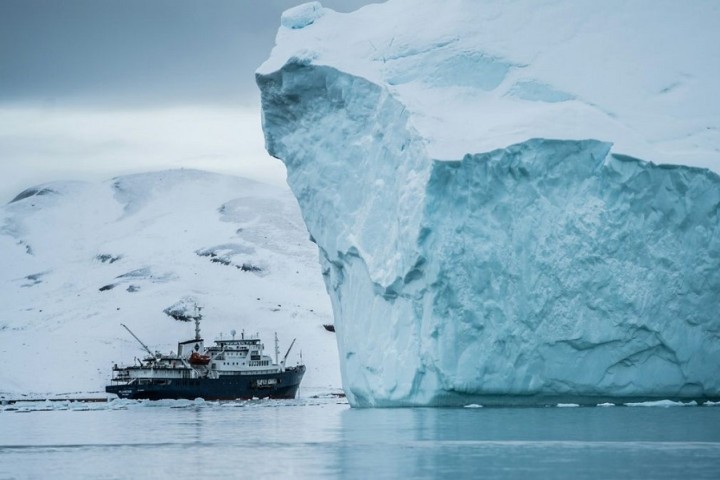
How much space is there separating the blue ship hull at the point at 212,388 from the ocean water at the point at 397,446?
2032 cm

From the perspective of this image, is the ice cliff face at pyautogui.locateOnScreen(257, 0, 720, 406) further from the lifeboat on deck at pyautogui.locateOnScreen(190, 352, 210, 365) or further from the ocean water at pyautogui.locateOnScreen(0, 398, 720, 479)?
the lifeboat on deck at pyautogui.locateOnScreen(190, 352, 210, 365)

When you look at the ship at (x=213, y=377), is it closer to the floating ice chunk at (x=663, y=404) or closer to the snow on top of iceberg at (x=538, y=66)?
the snow on top of iceberg at (x=538, y=66)

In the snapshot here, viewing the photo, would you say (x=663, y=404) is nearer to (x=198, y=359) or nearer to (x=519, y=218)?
(x=519, y=218)

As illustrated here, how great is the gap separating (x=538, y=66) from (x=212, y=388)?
24777 mm

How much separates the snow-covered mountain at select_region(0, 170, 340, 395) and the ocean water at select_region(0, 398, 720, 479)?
30.8 m

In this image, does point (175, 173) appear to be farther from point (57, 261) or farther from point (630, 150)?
point (630, 150)

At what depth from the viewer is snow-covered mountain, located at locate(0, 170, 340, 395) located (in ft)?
194

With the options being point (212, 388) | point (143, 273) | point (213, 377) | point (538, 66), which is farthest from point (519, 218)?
point (143, 273)

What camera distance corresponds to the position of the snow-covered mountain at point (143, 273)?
2323 inches

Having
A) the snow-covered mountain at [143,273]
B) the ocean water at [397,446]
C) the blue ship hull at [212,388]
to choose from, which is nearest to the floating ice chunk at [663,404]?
the ocean water at [397,446]

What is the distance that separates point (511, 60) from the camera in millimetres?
27750

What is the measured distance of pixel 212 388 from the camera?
48.3 meters

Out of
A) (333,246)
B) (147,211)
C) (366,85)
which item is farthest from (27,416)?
(147,211)

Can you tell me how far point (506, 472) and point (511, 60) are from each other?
1512cm
